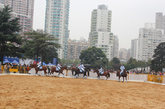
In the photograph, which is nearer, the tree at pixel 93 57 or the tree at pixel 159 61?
the tree at pixel 159 61

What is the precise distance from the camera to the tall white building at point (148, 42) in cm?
15462

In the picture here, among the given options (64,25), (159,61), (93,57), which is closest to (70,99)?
(159,61)

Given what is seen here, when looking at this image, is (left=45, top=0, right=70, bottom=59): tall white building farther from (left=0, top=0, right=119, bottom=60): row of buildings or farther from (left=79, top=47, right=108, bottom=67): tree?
(left=79, top=47, right=108, bottom=67): tree

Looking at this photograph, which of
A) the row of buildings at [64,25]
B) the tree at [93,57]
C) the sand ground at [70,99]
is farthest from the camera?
the row of buildings at [64,25]

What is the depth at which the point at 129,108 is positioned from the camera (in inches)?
342

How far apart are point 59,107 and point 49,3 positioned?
127 m

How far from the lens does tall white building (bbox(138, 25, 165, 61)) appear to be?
507 ft

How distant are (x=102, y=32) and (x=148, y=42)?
4381 cm

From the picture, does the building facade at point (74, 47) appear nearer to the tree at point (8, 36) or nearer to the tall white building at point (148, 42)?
the tall white building at point (148, 42)

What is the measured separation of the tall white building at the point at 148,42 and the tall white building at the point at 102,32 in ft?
93.6

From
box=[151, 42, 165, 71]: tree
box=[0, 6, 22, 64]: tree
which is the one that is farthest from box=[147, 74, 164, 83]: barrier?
box=[151, 42, 165, 71]: tree

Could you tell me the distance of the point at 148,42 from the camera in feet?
511

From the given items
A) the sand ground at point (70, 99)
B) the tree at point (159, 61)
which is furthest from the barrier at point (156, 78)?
the tree at point (159, 61)

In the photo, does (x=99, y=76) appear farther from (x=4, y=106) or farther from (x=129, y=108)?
(x=4, y=106)
